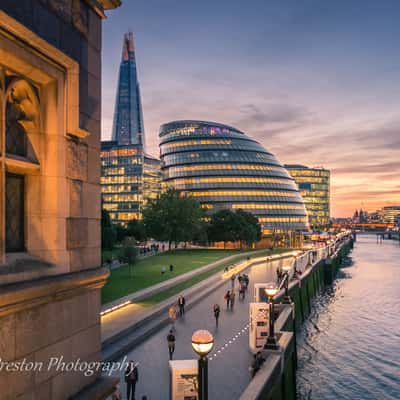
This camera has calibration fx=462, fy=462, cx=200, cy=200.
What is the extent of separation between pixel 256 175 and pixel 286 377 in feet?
359

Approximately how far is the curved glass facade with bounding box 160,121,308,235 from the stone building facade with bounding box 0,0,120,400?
375ft

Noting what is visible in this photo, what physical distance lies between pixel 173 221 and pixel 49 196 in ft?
276

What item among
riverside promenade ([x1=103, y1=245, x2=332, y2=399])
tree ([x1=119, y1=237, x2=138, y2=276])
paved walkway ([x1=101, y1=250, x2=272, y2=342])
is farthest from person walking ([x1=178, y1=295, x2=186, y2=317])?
tree ([x1=119, y1=237, x2=138, y2=276])

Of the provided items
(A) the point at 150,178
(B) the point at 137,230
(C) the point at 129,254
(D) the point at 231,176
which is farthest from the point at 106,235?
(A) the point at 150,178

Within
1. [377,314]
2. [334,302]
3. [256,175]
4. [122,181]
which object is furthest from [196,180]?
[377,314]

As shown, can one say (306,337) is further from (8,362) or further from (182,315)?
(8,362)

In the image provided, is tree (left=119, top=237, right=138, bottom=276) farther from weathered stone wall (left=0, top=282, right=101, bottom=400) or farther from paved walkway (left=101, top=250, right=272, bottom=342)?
weathered stone wall (left=0, top=282, right=101, bottom=400)

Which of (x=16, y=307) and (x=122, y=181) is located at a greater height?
(x=122, y=181)

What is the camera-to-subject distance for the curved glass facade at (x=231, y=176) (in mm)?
124438

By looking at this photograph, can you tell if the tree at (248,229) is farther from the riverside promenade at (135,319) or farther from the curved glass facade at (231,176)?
the riverside promenade at (135,319)

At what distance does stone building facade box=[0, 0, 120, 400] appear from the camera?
5586 mm

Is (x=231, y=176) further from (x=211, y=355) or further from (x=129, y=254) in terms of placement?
(x=211, y=355)

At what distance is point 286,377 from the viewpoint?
19219mm

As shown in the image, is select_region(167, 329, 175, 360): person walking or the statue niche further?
select_region(167, 329, 175, 360): person walking
